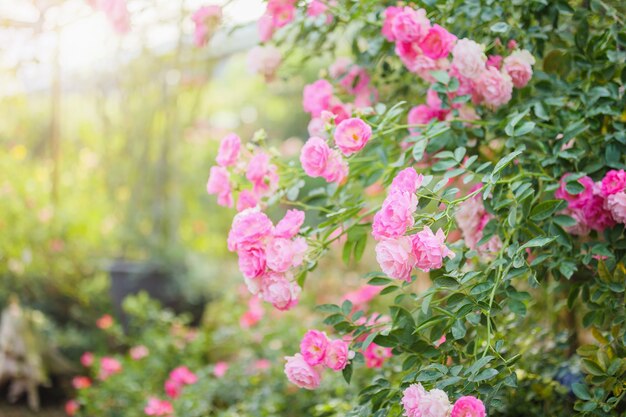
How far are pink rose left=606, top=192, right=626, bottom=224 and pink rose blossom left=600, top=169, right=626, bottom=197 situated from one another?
0.01 meters

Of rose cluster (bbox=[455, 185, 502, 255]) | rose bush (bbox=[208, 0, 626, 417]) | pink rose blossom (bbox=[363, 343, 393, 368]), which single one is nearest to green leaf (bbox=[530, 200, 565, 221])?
rose bush (bbox=[208, 0, 626, 417])

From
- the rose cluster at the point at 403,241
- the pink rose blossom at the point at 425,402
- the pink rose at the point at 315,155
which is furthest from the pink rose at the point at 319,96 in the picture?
the pink rose blossom at the point at 425,402

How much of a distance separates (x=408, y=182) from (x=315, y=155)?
213 millimetres

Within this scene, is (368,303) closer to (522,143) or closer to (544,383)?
(544,383)

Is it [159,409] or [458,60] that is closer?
[458,60]

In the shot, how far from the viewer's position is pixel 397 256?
1.12 metres

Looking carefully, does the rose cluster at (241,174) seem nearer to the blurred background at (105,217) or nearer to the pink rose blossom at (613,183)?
the pink rose blossom at (613,183)

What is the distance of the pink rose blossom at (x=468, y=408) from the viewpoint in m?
1.07

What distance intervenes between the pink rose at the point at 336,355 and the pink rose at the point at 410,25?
606 millimetres

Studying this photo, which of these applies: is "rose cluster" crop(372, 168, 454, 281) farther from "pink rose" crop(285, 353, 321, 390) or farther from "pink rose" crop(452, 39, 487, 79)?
"pink rose" crop(452, 39, 487, 79)

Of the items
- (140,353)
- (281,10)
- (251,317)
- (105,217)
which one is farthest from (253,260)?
(105,217)

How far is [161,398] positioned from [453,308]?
173 centimetres

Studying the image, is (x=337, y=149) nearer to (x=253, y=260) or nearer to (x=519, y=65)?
(x=253, y=260)

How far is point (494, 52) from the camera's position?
5.22ft
